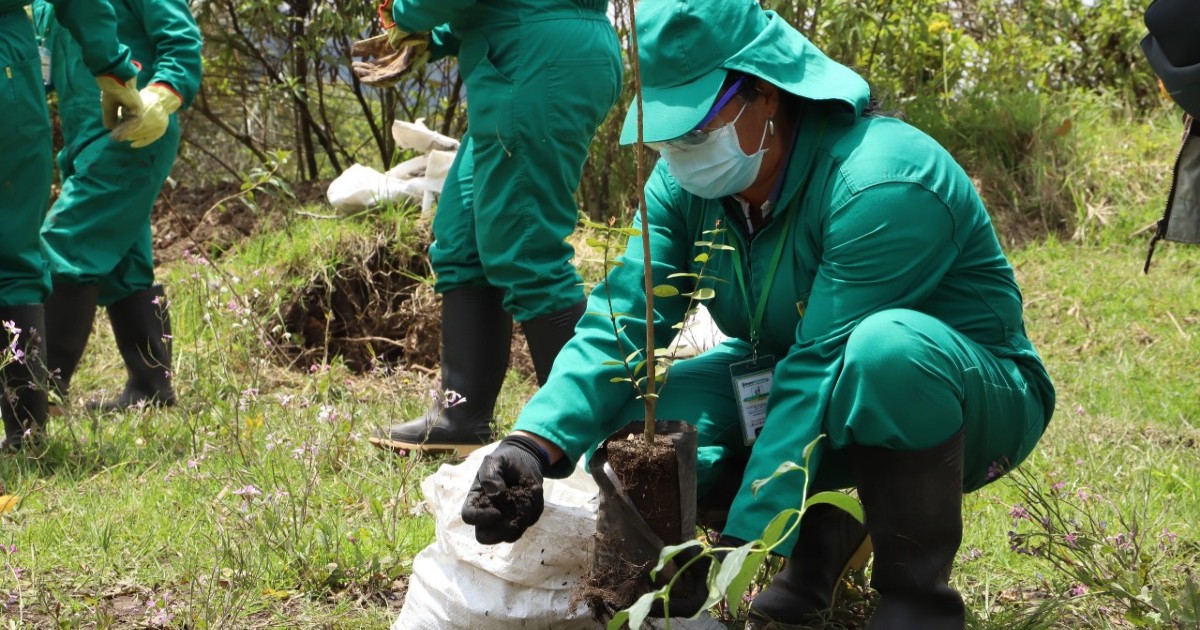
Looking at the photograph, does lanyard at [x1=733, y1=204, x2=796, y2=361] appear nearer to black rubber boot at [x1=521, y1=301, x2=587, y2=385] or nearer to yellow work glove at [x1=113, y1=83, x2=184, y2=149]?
black rubber boot at [x1=521, y1=301, x2=587, y2=385]

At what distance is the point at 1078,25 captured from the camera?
7.52 metres

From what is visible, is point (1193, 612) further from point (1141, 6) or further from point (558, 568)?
point (1141, 6)

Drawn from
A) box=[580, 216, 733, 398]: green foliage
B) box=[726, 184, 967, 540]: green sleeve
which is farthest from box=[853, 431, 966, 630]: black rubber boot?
box=[580, 216, 733, 398]: green foliage

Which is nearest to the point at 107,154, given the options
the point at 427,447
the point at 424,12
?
the point at 424,12

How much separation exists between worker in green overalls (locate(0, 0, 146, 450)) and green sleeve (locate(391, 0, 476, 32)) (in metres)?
0.93

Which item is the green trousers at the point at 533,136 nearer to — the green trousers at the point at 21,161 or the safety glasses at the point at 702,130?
the safety glasses at the point at 702,130

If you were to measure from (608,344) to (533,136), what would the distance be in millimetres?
1147

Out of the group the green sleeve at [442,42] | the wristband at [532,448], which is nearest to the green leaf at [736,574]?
the wristband at [532,448]

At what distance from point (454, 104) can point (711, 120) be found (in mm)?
4728

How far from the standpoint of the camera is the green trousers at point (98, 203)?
4.12 meters

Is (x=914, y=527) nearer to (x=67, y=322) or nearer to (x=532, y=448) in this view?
(x=532, y=448)

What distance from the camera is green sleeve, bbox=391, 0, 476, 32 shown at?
3.28 metres

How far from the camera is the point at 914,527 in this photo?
2.08m

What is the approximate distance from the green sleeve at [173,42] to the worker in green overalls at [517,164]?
114 centimetres
